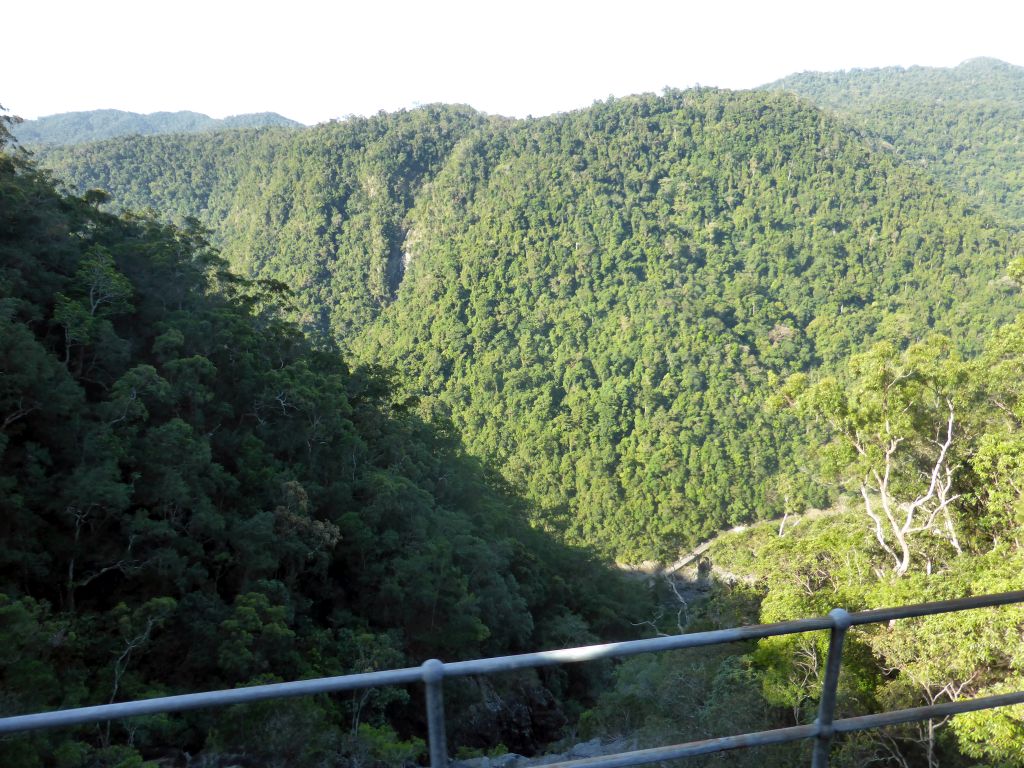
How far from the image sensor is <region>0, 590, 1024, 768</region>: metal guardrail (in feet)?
4.39

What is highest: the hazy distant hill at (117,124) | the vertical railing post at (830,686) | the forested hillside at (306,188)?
the hazy distant hill at (117,124)

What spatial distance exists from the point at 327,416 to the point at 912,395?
10.8m

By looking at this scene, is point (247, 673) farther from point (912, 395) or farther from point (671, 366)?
point (671, 366)

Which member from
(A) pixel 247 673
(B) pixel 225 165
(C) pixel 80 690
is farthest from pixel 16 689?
(B) pixel 225 165

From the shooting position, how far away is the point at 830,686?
1703 mm

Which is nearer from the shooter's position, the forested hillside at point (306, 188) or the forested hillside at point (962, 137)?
the forested hillside at point (306, 188)

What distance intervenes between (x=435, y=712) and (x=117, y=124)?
194282 mm

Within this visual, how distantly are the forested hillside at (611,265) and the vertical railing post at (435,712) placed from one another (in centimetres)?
3370

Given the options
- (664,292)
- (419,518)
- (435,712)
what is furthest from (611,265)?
(435,712)

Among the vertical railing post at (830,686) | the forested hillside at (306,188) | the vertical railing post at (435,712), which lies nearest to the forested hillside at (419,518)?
the vertical railing post at (830,686)

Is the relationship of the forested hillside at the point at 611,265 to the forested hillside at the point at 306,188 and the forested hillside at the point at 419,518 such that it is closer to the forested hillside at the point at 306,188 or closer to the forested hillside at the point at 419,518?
the forested hillside at the point at 306,188

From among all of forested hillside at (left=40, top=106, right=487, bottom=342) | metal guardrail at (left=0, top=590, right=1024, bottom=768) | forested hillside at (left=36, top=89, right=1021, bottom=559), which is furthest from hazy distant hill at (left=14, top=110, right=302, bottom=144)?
metal guardrail at (left=0, top=590, right=1024, bottom=768)

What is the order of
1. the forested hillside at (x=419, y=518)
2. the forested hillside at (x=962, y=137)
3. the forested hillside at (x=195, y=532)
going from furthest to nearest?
the forested hillside at (x=962, y=137) < the forested hillside at (x=195, y=532) < the forested hillside at (x=419, y=518)

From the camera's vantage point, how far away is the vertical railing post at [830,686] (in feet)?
5.28
